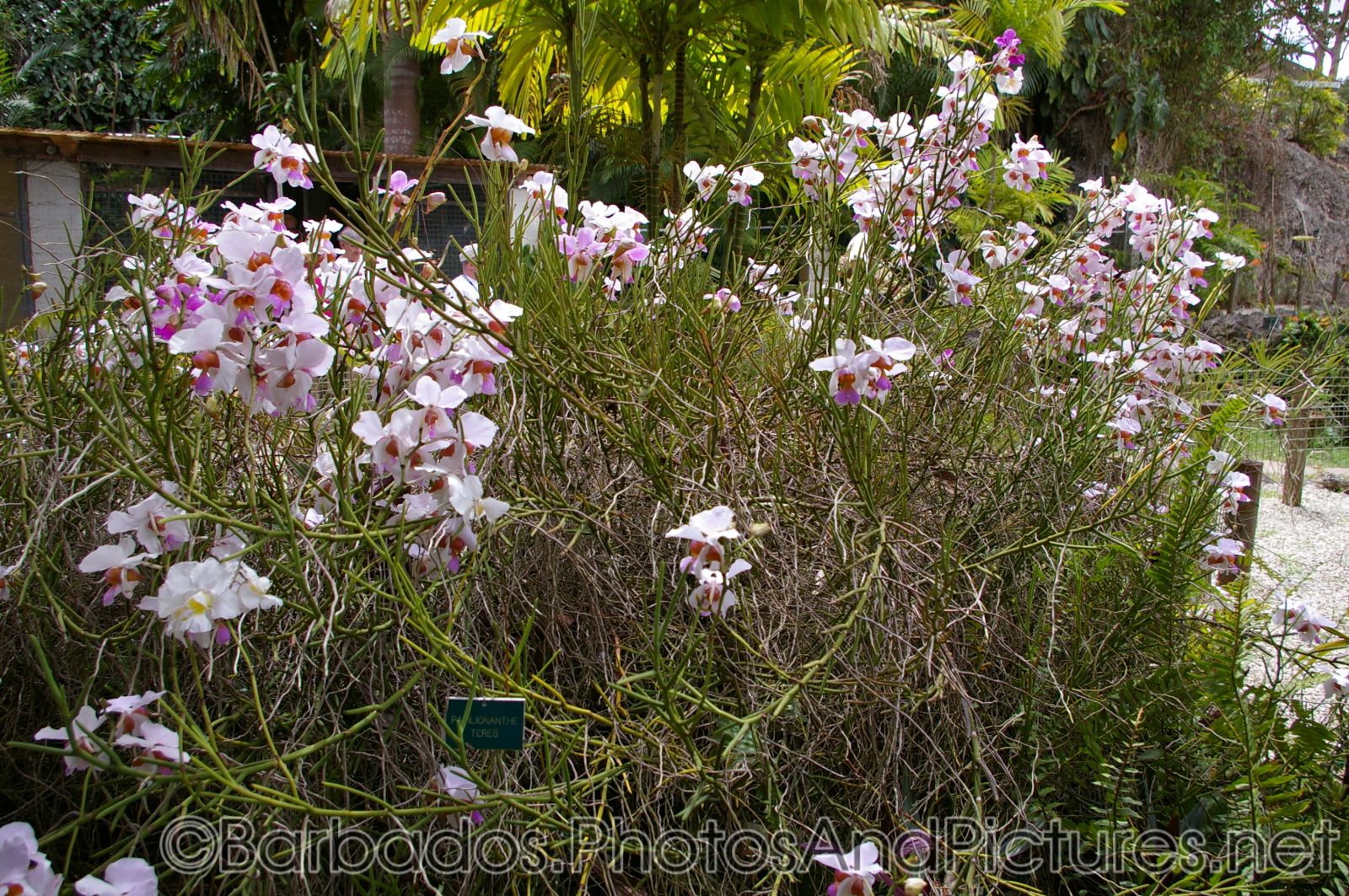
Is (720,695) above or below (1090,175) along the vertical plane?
below

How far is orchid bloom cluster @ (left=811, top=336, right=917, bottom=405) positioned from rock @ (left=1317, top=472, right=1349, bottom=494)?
17.3 ft

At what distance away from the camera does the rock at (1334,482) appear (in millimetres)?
5246

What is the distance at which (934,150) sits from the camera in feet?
5.78

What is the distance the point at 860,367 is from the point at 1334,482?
17.6 ft

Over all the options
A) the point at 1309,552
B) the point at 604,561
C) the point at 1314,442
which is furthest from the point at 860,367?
the point at 1314,442

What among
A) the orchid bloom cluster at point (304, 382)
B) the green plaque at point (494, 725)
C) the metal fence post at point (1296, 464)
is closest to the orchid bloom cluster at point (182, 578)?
the orchid bloom cluster at point (304, 382)

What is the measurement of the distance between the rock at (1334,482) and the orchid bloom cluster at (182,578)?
5.92 meters

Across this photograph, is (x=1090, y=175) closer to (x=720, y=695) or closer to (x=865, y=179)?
(x=865, y=179)

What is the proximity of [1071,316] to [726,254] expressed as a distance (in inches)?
31.1

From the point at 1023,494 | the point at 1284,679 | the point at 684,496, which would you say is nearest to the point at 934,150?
the point at 1023,494

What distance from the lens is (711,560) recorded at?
1016mm

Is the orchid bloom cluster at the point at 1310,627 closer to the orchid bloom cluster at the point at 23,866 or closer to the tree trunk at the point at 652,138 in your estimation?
the tree trunk at the point at 652,138

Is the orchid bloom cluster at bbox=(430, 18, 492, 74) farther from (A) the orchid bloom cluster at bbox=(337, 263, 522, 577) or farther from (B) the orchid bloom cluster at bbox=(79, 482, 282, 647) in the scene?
(B) the orchid bloom cluster at bbox=(79, 482, 282, 647)

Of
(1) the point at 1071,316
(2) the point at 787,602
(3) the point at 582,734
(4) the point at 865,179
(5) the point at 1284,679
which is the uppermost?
(4) the point at 865,179
